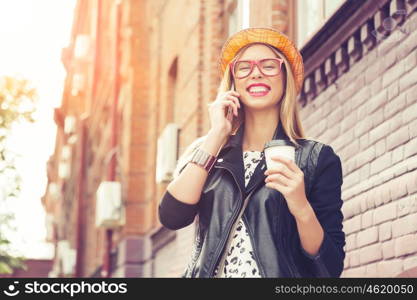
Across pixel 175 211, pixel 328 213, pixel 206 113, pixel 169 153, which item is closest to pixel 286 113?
pixel 328 213

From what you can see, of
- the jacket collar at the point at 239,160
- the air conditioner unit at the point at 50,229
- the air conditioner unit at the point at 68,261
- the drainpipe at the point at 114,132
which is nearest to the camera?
the jacket collar at the point at 239,160

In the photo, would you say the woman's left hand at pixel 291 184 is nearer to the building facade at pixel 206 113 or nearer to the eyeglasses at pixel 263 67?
the eyeglasses at pixel 263 67

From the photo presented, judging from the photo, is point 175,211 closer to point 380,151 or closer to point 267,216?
point 267,216

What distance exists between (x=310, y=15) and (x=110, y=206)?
8603 millimetres

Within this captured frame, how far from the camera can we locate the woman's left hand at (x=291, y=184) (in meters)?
2.80

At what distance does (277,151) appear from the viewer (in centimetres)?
286

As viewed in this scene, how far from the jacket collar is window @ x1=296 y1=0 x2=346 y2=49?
144 inches

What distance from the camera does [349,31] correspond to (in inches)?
241

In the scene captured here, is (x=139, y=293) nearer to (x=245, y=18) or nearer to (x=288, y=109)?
(x=288, y=109)

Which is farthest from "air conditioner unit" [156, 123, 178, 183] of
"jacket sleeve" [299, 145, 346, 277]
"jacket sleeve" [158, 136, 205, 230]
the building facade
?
"jacket sleeve" [299, 145, 346, 277]

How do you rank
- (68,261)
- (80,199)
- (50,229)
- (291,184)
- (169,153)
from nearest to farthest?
(291,184)
(169,153)
(80,199)
(68,261)
(50,229)

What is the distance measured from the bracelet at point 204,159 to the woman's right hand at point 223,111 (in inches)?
4.5

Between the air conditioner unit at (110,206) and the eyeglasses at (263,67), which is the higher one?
the air conditioner unit at (110,206)

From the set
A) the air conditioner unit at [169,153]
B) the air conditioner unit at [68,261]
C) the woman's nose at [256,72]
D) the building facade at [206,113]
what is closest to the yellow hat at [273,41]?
the woman's nose at [256,72]
